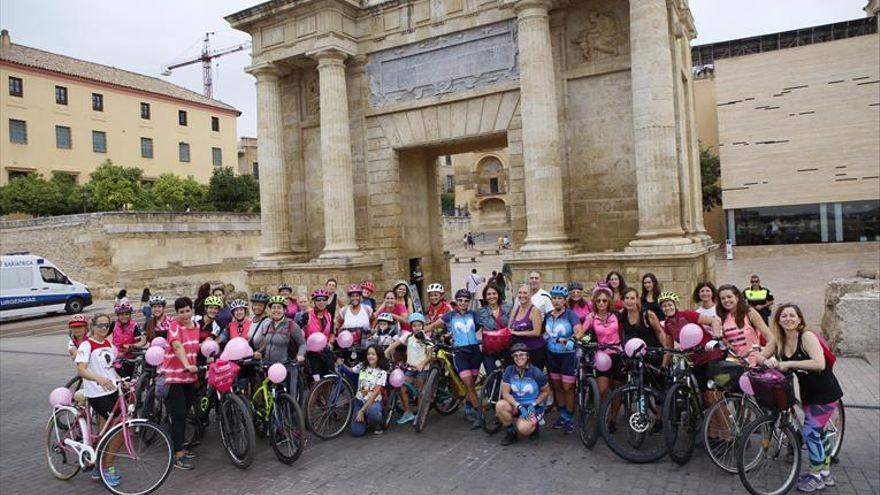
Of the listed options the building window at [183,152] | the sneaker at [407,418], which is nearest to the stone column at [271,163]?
the sneaker at [407,418]

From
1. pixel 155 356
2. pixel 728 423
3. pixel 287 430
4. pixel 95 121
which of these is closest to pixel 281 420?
pixel 287 430

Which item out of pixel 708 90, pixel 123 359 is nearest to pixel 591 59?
pixel 123 359

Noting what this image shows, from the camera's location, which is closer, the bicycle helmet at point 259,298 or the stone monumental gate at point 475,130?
the bicycle helmet at point 259,298

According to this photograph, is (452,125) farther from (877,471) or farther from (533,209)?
(877,471)

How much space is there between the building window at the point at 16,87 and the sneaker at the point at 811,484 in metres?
45.9

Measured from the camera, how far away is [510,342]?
23.8 ft

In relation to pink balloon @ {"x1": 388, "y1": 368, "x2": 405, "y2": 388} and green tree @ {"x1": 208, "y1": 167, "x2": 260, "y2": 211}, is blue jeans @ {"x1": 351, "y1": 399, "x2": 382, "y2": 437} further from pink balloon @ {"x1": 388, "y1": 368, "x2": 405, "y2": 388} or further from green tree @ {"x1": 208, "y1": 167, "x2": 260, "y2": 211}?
green tree @ {"x1": 208, "y1": 167, "x2": 260, "y2": 211}

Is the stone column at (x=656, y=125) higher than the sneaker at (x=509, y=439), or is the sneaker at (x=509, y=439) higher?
the stone column at (x=656, y=125)

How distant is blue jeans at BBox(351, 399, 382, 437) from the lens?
7.36 metres

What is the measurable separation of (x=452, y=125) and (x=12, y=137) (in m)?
36.0

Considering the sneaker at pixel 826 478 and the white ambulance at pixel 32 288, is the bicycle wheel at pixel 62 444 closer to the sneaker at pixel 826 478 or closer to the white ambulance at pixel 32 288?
the sneaker at pixel 826 478

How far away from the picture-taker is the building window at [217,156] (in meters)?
50.1

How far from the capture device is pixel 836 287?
1130 cm

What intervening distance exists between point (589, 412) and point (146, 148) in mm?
46298
